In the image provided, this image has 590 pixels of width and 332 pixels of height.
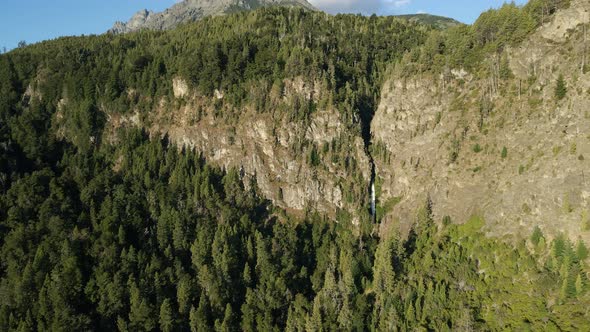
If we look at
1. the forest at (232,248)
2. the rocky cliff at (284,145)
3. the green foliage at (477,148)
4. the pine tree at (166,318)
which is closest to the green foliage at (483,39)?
the forest at (232,248)

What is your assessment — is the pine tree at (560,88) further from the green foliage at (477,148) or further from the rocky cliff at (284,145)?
the rocky cliff at (284,145)

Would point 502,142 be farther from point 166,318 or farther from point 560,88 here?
point 166,318

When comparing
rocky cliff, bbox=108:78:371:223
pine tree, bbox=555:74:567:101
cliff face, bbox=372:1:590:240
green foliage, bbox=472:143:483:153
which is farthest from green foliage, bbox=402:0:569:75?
rocky cliff, bbox=108:78:371:223

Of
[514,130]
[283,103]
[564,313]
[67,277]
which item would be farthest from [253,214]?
[564,313]

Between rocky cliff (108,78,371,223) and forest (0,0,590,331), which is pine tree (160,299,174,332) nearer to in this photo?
forest (0,0,590,331)

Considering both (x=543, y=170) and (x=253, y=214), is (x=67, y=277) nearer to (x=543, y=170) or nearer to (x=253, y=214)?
(x=253, y=214)
